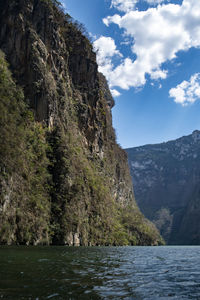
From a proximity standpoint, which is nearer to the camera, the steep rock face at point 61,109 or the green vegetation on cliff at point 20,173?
the green vegetation on cliff at point 20,173

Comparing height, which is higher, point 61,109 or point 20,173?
point 61,109

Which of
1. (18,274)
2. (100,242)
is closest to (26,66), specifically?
(100,242)

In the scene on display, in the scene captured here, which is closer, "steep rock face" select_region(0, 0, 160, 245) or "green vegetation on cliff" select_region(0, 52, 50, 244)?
"green vegetation on cliff" select_region(0, 52, 50, 244)

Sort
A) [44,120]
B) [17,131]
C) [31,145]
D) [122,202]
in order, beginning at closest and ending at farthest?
[17,131], [31,145], [44,120], [122,202]

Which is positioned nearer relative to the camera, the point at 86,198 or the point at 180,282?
the point at 180,282

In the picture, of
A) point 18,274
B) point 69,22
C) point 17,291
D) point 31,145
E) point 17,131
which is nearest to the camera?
point 17,291

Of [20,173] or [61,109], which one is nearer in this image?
[20,173]

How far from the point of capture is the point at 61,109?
80312 mm

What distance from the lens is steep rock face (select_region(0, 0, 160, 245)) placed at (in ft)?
202

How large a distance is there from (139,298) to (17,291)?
4.05 metres

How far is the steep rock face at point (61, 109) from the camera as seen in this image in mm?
61688

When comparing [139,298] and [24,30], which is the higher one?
[24,30]

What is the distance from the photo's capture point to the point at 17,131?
174ft

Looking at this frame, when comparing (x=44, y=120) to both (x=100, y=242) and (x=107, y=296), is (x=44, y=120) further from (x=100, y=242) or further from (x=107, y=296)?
(x=107, y=296)
